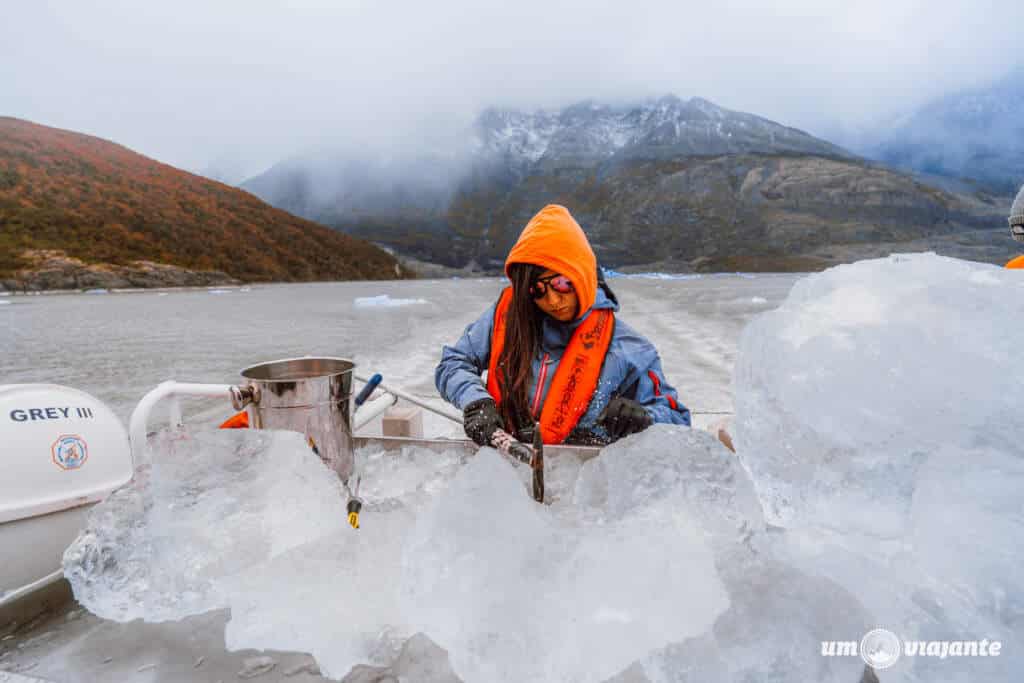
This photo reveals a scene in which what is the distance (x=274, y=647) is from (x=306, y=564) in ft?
0.48

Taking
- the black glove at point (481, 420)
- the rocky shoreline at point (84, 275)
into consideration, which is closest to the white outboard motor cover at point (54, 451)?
the black glove at point (481, 420)

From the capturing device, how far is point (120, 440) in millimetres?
1560

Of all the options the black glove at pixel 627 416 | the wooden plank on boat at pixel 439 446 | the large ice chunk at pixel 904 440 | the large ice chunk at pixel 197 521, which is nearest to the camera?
the large ice chunk at pixel 904 440

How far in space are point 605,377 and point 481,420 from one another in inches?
23.7

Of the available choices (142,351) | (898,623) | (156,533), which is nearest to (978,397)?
(898,623)

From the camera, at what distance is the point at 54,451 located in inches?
55.0

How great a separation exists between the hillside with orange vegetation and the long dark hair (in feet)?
178

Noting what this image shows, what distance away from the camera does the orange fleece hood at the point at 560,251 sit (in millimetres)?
1921

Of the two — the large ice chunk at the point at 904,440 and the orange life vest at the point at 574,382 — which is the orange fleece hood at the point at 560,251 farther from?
the large ice chunk at the point at 904,440

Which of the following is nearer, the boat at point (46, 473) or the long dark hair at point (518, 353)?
the boat at point (46, 473)

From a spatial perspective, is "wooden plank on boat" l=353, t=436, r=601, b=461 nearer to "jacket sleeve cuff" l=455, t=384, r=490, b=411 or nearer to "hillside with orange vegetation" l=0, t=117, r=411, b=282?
"jacket sleeve cuff" l=455, t=384, r=490, b=411

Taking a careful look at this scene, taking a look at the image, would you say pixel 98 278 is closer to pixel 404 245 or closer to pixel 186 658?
pixel 186 658

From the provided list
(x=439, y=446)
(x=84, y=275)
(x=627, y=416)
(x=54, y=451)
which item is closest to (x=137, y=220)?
(x=84, y=275)

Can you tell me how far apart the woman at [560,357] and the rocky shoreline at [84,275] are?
173 feet
